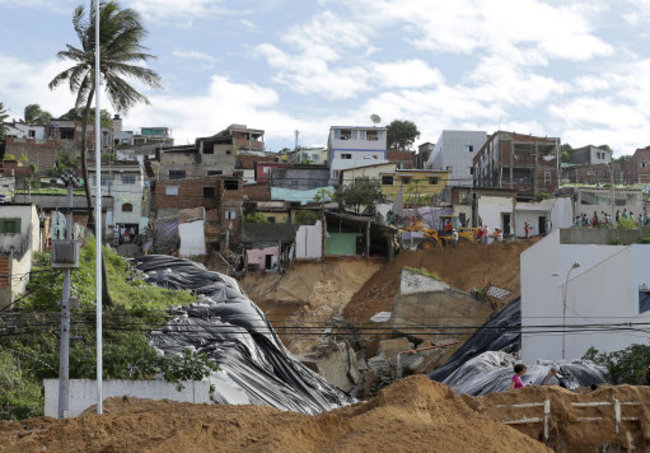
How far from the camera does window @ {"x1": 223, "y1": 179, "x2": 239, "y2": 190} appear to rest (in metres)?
52.9

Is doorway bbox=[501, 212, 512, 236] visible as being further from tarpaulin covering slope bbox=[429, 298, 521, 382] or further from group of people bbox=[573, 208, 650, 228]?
tarpaulin covering slope bbox=[429, 298, 521, 382]

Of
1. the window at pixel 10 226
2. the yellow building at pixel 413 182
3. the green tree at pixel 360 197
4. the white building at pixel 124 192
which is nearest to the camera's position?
the window at pixel 10 226

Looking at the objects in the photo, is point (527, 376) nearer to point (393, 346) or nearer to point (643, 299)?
point (643, 299)

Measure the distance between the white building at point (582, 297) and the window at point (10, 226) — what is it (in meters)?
17.4

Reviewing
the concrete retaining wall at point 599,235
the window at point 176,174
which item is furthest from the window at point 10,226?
the window at point 176,174

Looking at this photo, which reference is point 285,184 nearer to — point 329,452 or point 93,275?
point 93,275

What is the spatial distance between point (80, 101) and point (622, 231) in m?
18.1

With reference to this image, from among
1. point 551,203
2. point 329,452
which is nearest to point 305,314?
point 551,203

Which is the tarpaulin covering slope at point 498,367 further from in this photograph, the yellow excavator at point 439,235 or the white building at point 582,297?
the yellow excavator at point 439,235

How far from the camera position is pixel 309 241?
48719mm

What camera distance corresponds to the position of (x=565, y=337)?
25453 millimetres

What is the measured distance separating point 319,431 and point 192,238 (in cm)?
3945

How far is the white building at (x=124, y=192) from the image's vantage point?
6212 centimetres

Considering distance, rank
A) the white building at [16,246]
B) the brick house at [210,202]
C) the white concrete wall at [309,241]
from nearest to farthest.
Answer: the white building at [16,246] < the white concrete wall at [309,241] < the brick house at [210,202]
